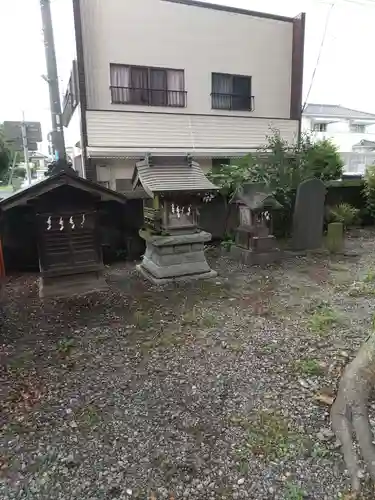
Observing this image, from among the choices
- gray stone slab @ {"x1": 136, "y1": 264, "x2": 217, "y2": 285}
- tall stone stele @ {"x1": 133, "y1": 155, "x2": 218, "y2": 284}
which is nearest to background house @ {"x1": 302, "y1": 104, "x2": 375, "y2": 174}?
tall stone stele @ {"x1": 133, "y1": 155, "x2": 218, "y2": 284}

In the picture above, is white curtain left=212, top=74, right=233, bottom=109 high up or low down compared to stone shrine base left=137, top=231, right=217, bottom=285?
up

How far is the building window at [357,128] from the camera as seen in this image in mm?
34438

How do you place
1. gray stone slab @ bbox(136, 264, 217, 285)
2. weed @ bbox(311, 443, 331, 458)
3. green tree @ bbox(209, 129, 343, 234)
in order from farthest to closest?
green tree @ bbox(209, 129, 343, 234), gray stone slab @ bbox(136, 264, 217, 285), weed @ bbox(311, 443, 331, 458)

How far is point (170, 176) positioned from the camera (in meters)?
6.64

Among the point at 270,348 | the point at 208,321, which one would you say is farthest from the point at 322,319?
the point at 208,321

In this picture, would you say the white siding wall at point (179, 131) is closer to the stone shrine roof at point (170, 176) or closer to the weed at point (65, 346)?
the stone shrine roof at point (170, 176)

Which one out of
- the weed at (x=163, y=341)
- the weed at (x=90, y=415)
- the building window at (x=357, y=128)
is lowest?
the weed at (x=163, y=341)

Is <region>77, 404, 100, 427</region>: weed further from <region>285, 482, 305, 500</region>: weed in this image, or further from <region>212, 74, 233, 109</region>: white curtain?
<region>212, 74, 233, 109</region>: white curtain

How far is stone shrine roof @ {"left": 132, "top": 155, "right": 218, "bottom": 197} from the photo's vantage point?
20.8 ft

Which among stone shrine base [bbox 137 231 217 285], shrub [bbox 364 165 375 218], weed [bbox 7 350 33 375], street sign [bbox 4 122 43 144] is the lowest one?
weed [bbox 7 350 33 375]

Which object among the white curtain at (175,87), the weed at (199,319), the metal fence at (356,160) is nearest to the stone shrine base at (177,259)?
the weed at (199,319)

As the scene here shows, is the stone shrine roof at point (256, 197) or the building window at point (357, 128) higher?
the building window at point (357, 128)

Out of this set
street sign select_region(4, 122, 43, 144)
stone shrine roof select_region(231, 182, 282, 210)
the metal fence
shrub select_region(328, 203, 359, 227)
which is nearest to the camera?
stone shrine roof select_region(231, 182, 282, 210)

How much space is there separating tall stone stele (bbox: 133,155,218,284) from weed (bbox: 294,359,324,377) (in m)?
3.36
